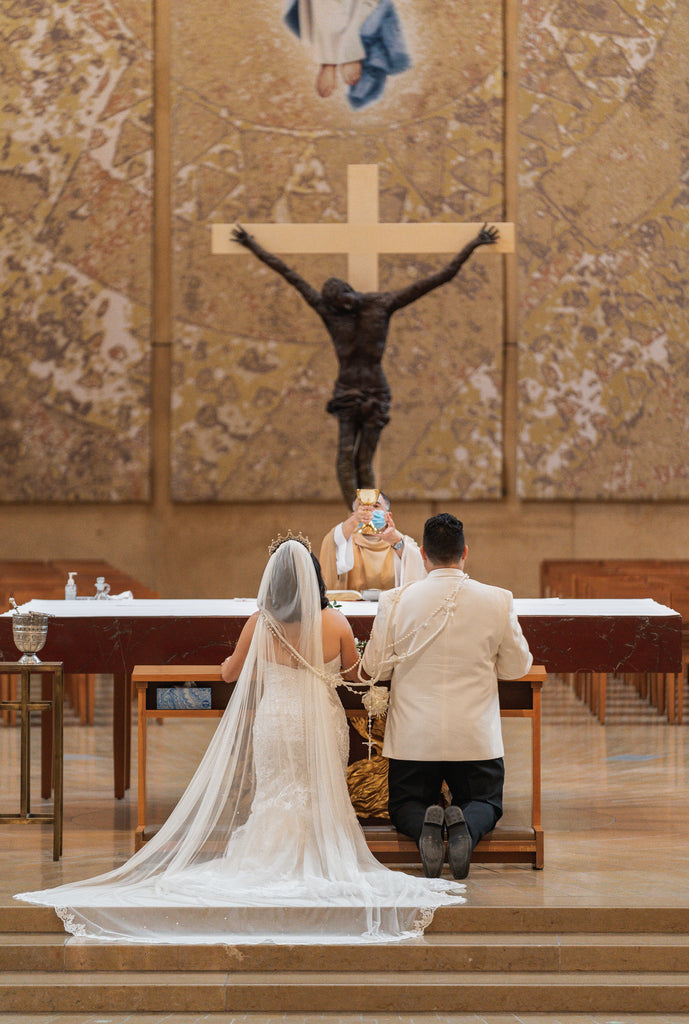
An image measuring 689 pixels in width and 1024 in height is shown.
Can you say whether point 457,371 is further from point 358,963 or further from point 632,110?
point 358,963

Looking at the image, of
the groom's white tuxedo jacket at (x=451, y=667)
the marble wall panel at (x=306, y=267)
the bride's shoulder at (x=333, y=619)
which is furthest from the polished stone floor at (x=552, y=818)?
the marble wall panel at (x=306, y=267)

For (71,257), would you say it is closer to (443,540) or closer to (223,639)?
(223,639)

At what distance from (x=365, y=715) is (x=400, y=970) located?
3.88ft

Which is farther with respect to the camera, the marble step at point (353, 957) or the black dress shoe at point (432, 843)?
the black dress shoe at point (432, 843)

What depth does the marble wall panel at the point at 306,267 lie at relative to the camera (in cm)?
1279

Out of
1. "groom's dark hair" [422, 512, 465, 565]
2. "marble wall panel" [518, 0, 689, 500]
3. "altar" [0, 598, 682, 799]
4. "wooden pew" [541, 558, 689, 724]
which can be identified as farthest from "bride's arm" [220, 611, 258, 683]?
"marble wall panel" [518, 0, 689, 500]

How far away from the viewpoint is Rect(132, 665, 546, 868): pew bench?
186 inches

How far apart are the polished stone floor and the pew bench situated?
8 centimetres

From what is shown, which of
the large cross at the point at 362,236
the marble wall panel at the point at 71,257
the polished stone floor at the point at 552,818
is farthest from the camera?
the marble wall panel at the point at 71,257

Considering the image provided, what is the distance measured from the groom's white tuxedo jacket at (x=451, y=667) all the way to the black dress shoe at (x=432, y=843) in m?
0.21

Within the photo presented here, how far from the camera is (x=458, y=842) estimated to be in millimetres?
4438

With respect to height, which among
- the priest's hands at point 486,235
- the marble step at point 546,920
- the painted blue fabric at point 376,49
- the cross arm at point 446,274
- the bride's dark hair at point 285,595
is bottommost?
the marble step at point 546,920
